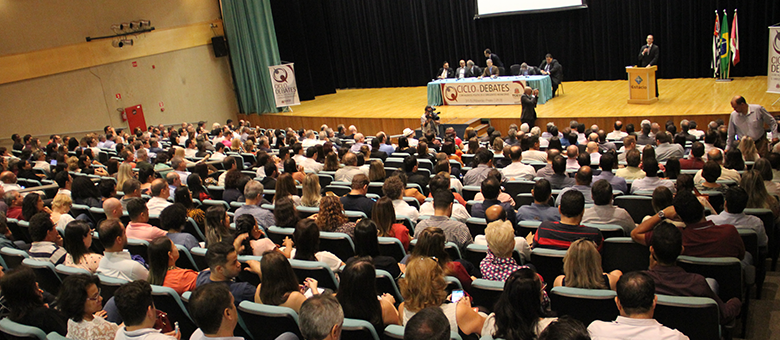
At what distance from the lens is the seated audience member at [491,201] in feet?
15.4

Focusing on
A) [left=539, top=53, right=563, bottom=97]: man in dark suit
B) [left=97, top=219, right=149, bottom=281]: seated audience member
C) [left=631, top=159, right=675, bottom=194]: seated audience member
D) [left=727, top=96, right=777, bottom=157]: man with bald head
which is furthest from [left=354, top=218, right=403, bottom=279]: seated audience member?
[left=539, top=53, right=563, bottom=97]: man in dark suit

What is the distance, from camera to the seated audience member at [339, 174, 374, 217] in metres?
5.18

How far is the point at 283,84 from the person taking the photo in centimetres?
1530

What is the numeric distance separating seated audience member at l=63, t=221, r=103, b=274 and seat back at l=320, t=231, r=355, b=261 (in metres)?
1.66

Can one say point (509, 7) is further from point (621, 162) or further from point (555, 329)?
point (555, 329)

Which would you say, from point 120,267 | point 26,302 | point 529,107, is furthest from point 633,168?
point 529,107

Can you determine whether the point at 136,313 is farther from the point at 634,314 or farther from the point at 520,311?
the point at 634,314

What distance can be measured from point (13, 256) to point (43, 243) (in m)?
0.22

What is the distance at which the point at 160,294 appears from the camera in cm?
326

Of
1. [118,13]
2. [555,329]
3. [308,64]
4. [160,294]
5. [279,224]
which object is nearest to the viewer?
[555,329]

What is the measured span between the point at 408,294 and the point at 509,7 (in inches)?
565

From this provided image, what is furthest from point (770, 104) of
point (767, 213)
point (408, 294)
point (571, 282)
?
point (408, 294)

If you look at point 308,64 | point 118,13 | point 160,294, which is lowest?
point 160,294

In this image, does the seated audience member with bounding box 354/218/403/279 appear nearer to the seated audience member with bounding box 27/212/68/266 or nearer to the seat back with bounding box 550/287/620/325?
the seat back with bounding box 550/287/620/325
